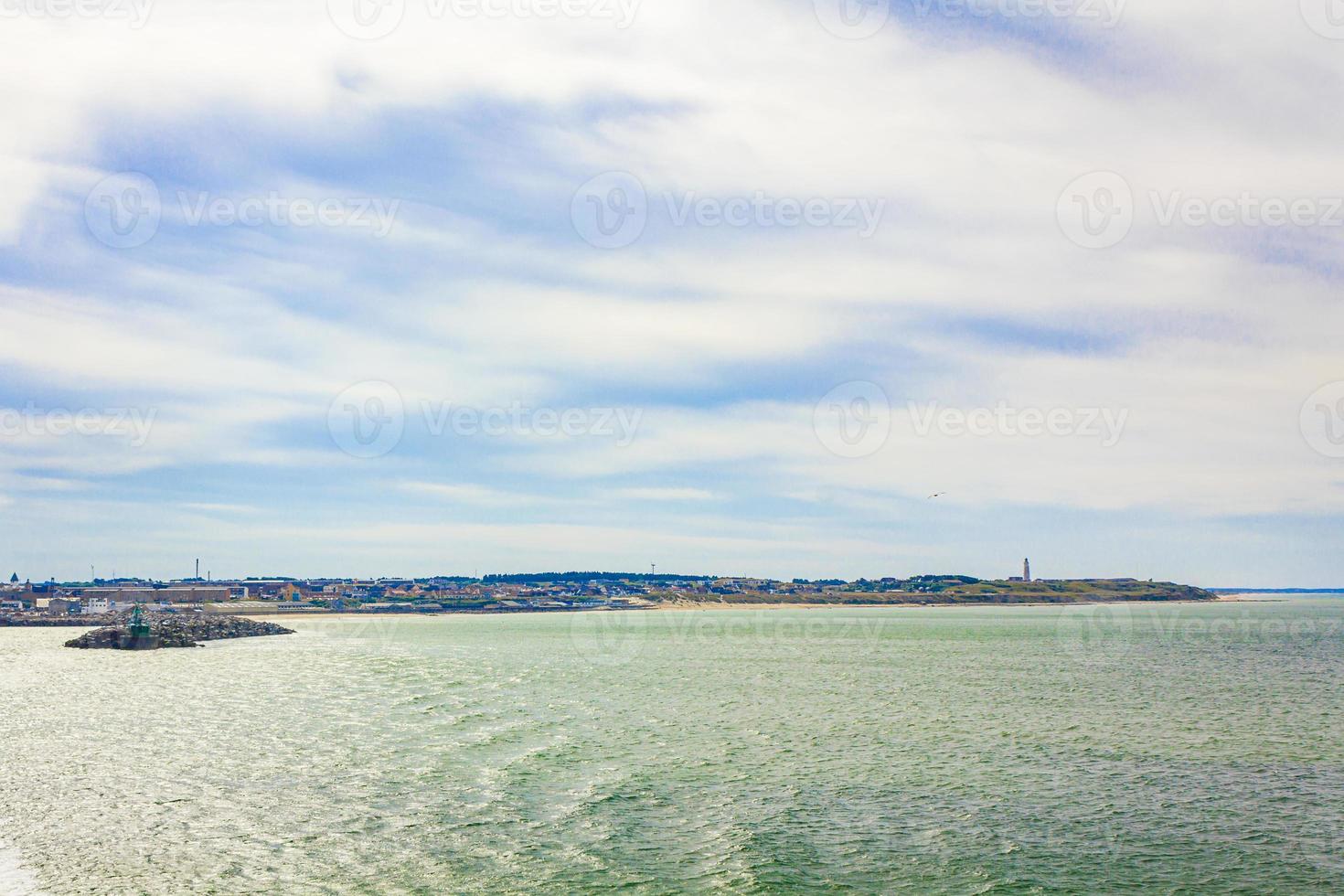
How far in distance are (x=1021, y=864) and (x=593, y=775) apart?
19.4 m

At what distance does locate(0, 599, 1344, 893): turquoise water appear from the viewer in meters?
28.5

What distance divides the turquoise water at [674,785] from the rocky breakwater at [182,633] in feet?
197

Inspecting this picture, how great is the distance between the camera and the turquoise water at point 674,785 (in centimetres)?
2850

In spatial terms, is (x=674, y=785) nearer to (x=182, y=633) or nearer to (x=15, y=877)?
(x=15, y=877)

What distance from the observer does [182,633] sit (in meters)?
154

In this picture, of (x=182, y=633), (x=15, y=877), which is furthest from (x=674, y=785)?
(x=182, y=633)

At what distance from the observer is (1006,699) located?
73375 millimetres

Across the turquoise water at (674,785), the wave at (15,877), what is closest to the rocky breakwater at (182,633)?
the turquoise water at (674,785)

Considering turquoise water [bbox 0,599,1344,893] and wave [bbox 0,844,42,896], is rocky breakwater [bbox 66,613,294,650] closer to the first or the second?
turquoise water [bbox 0,599,1344,893]

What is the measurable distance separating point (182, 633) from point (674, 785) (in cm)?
13743

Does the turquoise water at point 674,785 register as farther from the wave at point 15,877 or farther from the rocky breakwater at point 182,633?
the rocky breakwater at point 182,633

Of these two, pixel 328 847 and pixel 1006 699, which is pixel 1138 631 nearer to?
pixel 1006 699

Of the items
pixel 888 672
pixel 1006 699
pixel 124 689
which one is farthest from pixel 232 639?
pixel 1006 699

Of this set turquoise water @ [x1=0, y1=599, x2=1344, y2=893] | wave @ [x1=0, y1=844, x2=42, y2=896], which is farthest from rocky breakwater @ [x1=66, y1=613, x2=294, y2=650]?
wave @ [x1=0, y1=844, x2=42, y2=896]
